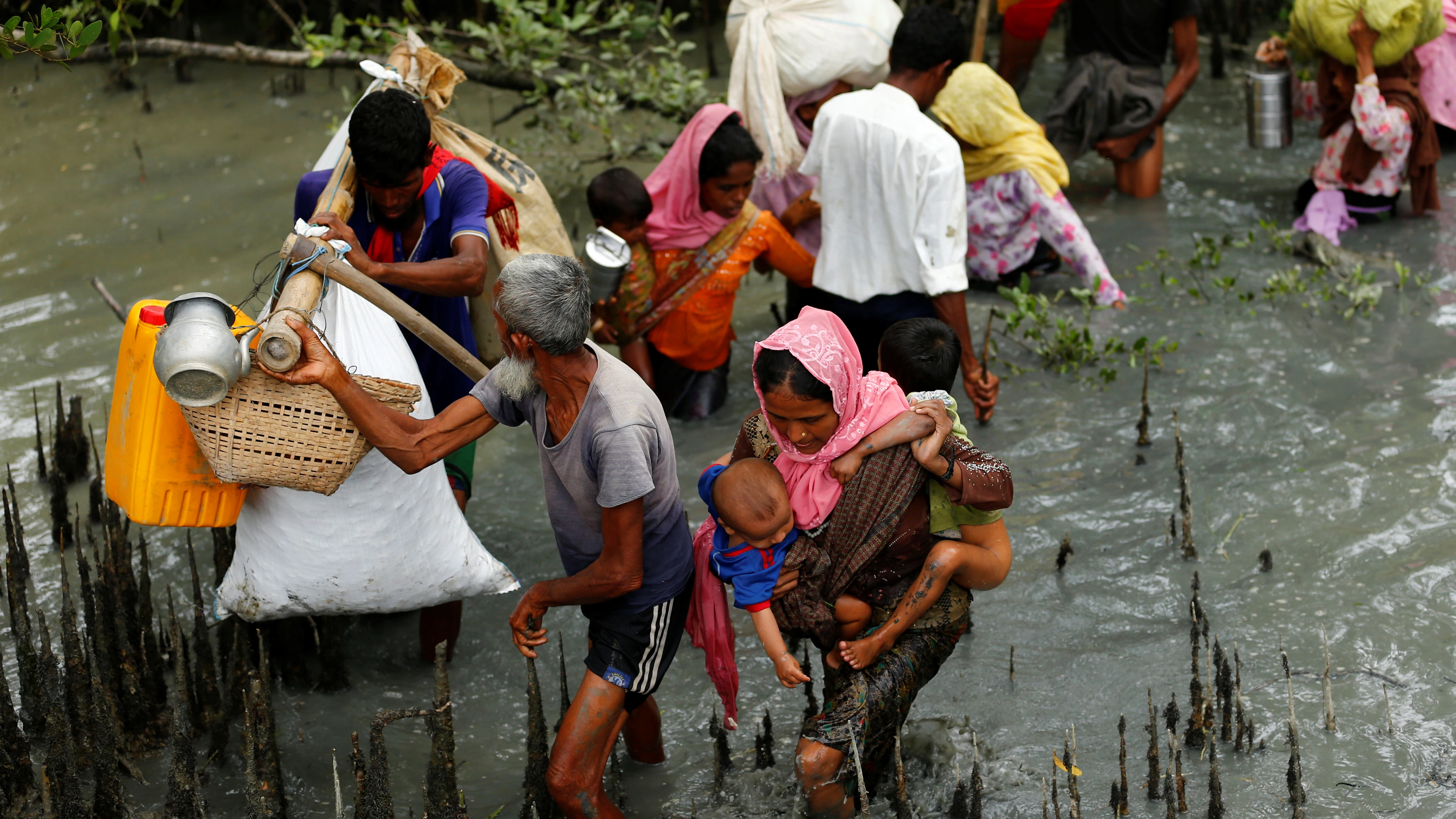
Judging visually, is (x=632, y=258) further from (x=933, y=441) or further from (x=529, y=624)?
(x=933, y=441)

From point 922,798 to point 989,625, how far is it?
2.73ft

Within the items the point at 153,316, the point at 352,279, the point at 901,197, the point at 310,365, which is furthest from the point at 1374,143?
the point at 153,316

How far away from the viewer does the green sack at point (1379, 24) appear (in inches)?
236

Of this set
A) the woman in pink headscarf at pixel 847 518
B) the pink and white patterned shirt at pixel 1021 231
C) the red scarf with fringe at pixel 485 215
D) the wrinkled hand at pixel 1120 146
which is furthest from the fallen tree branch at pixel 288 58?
the woman in pink headscarf at pixel 847 518

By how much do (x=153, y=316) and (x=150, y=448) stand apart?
319 mm

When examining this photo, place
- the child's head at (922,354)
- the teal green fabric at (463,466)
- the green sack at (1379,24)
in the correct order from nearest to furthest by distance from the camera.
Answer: the child's head at (922,354) < the teal green fabric at (463,466) < the green sack at (1379,24)

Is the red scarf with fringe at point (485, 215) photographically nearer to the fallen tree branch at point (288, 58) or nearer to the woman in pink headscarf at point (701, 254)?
the woman in pink headscarf at point (701, 254)

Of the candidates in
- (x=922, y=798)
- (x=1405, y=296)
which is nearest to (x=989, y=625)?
(x=922, y=798)

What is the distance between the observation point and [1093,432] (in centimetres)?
496

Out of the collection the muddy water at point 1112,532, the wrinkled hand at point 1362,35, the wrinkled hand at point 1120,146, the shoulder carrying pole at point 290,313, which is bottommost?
the muddy water at point 1112,532

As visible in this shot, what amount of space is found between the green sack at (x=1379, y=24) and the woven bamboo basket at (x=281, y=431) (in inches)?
205

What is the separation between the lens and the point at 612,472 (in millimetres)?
2703

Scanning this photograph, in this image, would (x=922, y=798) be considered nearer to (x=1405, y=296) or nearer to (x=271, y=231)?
(x=1405, y=296)

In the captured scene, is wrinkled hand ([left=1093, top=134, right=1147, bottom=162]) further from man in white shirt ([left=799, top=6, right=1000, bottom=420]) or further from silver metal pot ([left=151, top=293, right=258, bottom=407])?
silver metal pot ([left=151, top=293, right=258, bottom=407])
